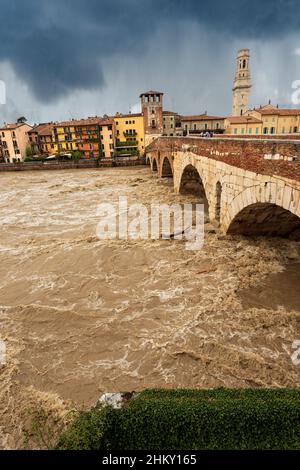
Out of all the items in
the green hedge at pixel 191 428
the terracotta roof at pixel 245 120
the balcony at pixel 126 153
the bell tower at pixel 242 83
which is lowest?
the green hedge at pixel 191 428

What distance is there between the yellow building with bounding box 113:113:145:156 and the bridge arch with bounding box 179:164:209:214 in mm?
32747

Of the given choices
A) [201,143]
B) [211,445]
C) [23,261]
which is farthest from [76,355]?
[201,143]

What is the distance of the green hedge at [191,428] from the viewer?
360 centimetres

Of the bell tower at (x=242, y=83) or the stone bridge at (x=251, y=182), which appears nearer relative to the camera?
the stone bridge at (x=251, y=182)

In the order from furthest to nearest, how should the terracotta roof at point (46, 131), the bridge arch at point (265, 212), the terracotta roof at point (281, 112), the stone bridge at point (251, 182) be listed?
the terracotta roof at point (46, 131) < the terracotta roof at point (281, 112) < the bridge arch at point (265, 212) < the stone bridge at point (251, 182)

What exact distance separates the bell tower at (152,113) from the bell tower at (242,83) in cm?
2324

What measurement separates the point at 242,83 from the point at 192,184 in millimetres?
55722

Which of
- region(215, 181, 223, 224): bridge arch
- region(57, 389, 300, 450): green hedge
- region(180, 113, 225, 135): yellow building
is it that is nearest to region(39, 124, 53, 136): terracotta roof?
region(180, 113, 225, 135): yellow building

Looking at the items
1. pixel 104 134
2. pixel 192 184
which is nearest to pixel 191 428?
pixel 192 184

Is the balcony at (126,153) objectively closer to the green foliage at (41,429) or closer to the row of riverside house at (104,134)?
the row of riverside house at (104,134)

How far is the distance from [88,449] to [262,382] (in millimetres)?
3671

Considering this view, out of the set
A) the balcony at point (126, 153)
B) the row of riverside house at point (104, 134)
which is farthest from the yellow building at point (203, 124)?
the balcony at point (126, 153)

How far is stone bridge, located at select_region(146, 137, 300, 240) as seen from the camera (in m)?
7.05

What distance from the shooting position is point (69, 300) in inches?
340
